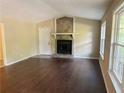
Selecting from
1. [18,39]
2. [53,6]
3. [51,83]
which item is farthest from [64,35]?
[51,83]

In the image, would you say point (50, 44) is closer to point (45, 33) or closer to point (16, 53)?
point (45, 33)

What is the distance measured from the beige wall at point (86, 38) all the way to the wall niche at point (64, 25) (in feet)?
1.24

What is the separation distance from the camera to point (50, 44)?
7.86 meters

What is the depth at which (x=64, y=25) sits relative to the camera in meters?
7.52

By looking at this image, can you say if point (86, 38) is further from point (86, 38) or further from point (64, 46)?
point (64, 46)

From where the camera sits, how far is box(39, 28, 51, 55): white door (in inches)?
311

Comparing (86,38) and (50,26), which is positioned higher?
(50,26)

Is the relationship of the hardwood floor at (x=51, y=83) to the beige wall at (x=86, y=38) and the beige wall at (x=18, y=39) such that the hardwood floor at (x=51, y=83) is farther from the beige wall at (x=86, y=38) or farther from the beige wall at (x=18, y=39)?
the beige wall at (x=86, y=38)

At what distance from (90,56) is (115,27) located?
4762mm

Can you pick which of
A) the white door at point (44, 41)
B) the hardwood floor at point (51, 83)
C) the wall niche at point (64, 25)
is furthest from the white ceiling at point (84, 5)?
the white door at point (44, 41)

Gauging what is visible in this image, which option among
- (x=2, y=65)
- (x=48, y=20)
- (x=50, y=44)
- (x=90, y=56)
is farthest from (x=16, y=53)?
(x=90, y=56)

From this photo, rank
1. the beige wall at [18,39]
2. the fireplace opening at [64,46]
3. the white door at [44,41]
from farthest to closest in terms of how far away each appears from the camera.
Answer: the white door at [44,41] < the fireplace opening at [64,46] < the beige wall at [18,39]

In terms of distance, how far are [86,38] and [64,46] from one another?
1460 mm

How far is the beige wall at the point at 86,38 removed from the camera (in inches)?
277
